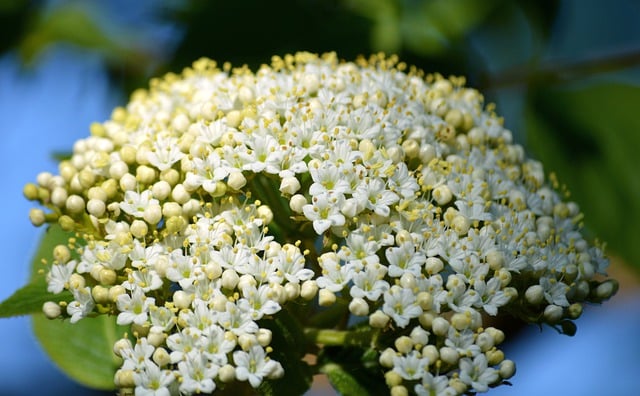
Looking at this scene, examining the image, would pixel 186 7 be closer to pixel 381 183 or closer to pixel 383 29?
pixel 383 29

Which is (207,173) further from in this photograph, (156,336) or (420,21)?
(420,21)

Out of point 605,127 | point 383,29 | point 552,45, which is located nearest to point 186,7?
point 383,29

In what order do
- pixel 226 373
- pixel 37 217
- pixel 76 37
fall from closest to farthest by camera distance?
pixel 226 373, pixel 37 217, pixel 76 37

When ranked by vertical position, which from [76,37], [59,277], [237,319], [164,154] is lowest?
[237,319]

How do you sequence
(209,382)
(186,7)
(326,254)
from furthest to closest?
(186,7)
(326,254)
(209,382)

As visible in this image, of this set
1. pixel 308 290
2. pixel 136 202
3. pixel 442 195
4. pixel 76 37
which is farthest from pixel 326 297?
pixel 76 37

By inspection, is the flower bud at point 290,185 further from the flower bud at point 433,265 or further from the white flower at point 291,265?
the flower bud at point 433,265

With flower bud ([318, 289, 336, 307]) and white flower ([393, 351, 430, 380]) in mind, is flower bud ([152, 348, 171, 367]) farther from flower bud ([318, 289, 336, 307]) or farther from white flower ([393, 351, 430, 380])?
white flower ([393, 351, 430, 380])
